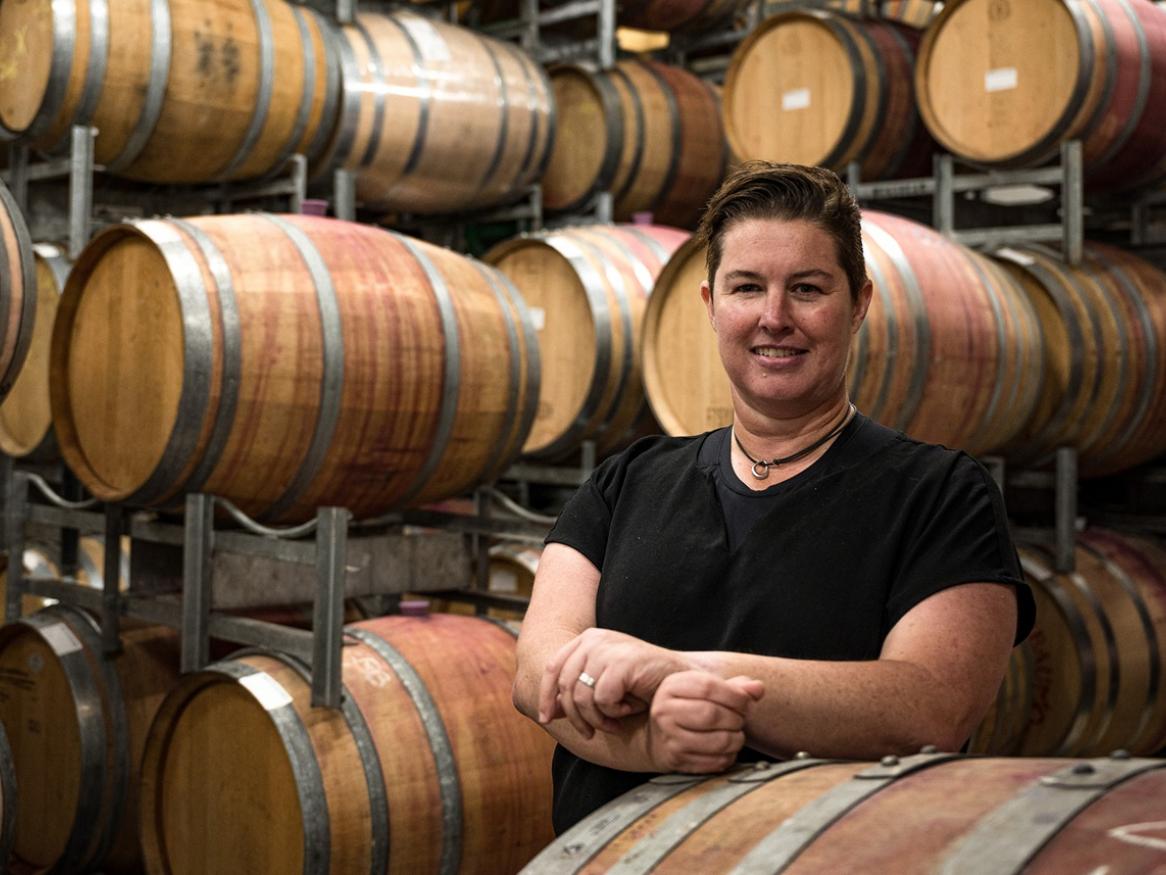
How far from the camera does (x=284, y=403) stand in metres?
3.68

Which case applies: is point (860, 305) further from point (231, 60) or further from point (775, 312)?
point (231, 60)

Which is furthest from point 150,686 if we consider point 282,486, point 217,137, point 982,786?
point 982,786

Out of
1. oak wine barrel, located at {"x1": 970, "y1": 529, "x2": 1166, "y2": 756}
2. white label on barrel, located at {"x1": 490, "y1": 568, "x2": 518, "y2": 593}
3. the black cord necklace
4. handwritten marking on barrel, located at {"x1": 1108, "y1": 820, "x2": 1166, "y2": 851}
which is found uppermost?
the black cord necklace

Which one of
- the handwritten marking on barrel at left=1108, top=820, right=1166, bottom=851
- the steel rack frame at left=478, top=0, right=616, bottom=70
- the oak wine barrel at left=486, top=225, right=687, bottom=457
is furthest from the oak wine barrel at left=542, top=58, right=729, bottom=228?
the handwritten marking on barrel at left=1108, top=820, right=1166, bottom=851

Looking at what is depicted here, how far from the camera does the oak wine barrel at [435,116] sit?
598 centimetres

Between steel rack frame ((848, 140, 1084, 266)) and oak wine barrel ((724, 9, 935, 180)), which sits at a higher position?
oak wine barrel ((724, 9, 935, 180))

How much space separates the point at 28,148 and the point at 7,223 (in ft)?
7.15

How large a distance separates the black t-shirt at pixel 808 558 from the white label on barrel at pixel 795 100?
394cm

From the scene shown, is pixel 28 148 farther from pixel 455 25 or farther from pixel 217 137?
pixel 455 25

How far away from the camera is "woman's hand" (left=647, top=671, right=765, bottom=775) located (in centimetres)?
156

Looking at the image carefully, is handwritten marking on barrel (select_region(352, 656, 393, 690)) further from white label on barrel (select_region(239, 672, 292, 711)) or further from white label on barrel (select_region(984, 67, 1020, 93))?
white label on barrel (select_region(984, 67, 1020, 93))

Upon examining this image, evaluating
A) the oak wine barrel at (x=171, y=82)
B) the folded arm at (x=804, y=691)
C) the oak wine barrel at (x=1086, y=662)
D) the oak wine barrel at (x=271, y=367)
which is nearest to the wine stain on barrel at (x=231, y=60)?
the oak wine barrel at (x=171, y=82)

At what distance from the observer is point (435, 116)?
6238 millimetres

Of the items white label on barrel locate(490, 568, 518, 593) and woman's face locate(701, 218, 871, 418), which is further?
white label on barrel locate(490, 568, 518, 593)
